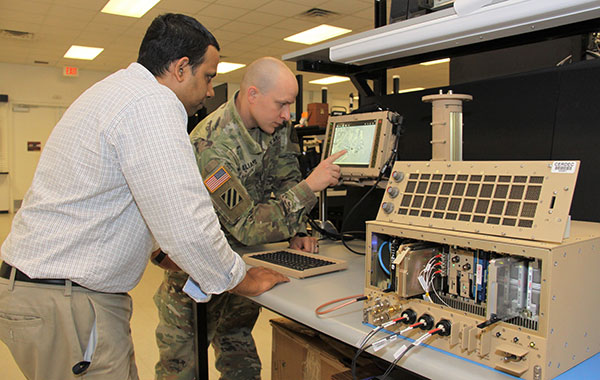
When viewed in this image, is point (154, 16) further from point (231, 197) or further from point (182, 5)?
point (231, 197)

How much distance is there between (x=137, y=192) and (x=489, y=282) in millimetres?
702

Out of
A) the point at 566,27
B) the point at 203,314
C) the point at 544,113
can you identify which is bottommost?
the point at 203,314

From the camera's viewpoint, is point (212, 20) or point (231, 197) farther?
point (212, 20)

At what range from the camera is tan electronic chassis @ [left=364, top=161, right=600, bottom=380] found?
2.44ft

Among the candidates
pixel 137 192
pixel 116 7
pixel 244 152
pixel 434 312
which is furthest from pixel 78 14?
pixel 434 312

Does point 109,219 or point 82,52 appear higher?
point 82,52

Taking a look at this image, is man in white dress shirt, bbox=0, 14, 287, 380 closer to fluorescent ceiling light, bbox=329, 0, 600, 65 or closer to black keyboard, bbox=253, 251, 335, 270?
black keyboard, bbox=253, 251, 335, 270

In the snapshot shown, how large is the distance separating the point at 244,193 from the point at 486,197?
2.71ft

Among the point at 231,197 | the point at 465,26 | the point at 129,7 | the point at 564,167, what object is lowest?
the point at 231,197

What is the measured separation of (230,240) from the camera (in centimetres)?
172

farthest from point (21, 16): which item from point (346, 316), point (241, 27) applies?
point (346, 316)

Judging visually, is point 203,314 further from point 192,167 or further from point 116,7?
point 116,7

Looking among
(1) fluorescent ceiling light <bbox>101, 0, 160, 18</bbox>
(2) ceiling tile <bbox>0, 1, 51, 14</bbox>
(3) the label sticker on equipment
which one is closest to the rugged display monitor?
(3) the label sticker on equipment

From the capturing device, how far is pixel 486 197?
86 centimetres
